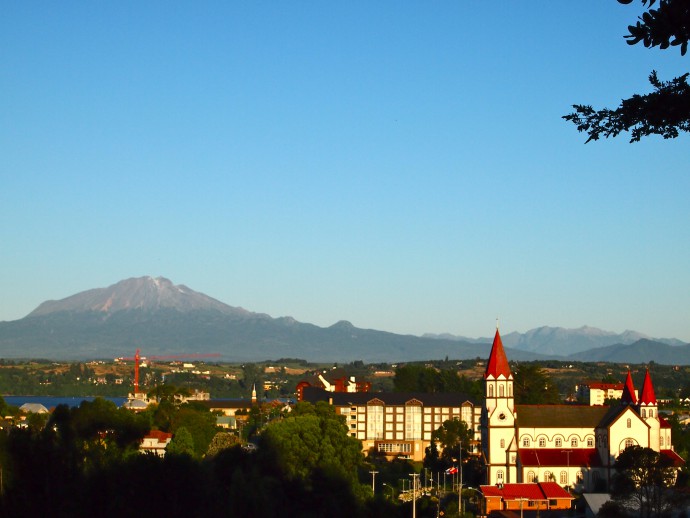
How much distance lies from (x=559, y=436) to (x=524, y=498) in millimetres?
13442

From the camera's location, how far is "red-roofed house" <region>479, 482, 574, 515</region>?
65812mm

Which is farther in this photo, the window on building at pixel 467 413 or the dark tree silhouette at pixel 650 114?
the window on building at pixel 467 413

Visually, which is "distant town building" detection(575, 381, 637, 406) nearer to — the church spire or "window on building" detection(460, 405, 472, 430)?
"window on building" detection(460, 405, 472, 430)

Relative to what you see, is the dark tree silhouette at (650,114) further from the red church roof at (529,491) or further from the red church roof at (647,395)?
the red church roof at (647,395)

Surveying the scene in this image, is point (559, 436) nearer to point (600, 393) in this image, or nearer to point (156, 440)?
point (156, 440)

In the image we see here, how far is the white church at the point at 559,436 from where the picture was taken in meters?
75.8

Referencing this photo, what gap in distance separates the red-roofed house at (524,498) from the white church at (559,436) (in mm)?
6457

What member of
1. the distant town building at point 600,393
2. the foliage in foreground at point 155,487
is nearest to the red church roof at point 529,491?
the foliage in foreground at point 155,487

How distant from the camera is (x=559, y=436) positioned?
7844 centimetres

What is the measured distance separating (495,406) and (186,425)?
2943 centimetres

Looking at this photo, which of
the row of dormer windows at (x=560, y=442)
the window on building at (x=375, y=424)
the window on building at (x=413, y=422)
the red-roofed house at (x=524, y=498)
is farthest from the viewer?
the window on building at (x=375, y=424)

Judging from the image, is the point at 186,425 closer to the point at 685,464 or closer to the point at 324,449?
the point at 324,449

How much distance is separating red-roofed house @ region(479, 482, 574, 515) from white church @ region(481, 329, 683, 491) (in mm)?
6457

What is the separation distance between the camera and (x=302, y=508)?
165 ft
